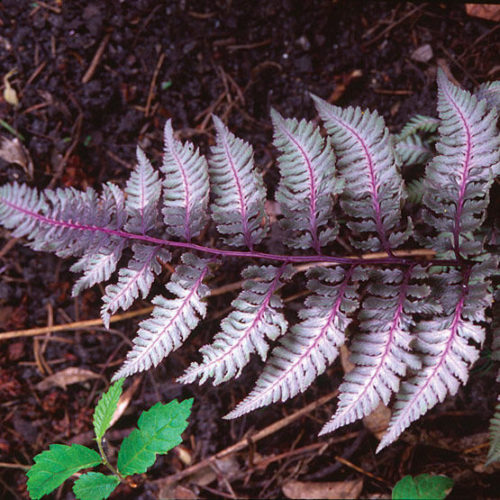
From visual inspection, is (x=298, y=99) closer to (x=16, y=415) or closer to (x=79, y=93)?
(x=79, y=93)

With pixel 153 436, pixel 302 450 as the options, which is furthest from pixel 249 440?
pixel 153 436

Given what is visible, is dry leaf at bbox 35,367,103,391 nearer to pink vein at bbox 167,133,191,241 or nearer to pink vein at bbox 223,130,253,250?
pink vein at bbox 167,133,191,241

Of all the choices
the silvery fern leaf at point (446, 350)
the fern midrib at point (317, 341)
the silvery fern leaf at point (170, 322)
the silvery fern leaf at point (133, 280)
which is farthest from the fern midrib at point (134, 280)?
the silvery fern leaf at point (446, 350)

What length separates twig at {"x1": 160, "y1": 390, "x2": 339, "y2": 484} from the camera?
246 centimetres

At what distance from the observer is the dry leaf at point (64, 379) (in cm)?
254

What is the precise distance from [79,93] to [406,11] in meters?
1.76

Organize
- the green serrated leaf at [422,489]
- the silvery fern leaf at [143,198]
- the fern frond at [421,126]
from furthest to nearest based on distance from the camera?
1. the fern frond at [421,126]
2. the green serrated leaf at [422,489]
3. the silvery fern leaf at [143,198]

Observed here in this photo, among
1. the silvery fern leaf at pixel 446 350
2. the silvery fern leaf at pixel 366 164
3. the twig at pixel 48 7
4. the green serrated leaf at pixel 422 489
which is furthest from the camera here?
the twig at pixel 48 7

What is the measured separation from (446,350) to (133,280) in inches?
44.1

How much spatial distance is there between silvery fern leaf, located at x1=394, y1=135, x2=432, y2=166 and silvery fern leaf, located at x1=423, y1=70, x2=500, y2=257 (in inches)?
18.6

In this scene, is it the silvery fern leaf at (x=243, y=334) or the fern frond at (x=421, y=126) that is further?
the fern frond at (x=421, y=126)

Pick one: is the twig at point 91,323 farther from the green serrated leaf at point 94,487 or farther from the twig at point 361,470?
the twig at point 361,470

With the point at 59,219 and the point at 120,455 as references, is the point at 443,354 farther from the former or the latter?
the point at 59,219

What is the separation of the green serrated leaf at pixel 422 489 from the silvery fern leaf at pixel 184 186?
1351 millimetres
